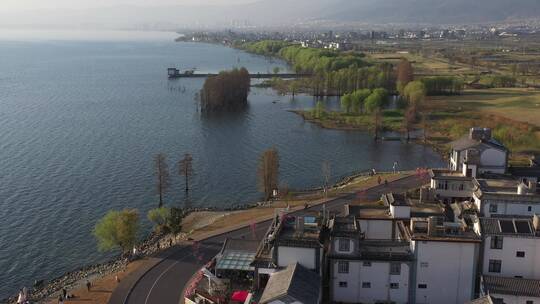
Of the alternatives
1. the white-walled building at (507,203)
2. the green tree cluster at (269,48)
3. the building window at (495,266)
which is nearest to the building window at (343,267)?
the building window at (495,266)

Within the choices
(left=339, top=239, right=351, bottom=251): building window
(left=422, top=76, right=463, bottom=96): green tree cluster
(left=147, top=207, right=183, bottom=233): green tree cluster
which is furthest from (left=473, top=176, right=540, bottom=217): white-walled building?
(left=422, top=76, right=463, bottom=96): green tree cluster

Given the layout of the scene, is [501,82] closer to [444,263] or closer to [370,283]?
[444,263]

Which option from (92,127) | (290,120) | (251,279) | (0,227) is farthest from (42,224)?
(290,120)

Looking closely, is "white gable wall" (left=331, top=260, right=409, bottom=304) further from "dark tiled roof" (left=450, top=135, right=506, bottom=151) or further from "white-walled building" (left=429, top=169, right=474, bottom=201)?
"dark tiled roof" (left=450, top=135, right=506, bottom=151)

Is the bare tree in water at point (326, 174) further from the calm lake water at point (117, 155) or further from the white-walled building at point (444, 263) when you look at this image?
the white-walled building at point (444, 263)

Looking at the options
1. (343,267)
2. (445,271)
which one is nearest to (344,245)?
(343,267)
